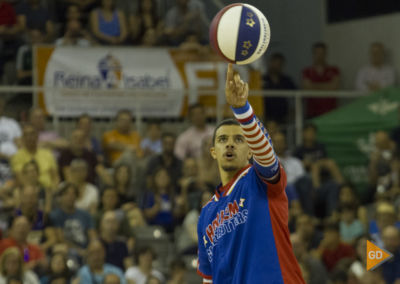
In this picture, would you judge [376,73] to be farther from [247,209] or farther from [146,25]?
[247,209]

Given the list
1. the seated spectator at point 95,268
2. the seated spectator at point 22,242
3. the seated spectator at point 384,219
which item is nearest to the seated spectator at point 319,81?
the seated spectator at point 384,219

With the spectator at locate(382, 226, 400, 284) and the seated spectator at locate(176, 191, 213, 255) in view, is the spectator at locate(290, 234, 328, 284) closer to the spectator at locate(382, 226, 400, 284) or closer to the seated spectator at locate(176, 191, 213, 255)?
the spectator at locate(382, 226, 400, 284)

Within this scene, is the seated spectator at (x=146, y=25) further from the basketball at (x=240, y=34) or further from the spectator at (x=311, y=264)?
the basketball at (x=240, y=34)

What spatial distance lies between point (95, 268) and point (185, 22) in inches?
248

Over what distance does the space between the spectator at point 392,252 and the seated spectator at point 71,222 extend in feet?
12.7

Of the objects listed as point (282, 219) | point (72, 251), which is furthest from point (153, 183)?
point (282, 219)

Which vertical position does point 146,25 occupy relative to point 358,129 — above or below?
above

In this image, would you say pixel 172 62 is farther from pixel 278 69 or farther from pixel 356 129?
pixel 356 129

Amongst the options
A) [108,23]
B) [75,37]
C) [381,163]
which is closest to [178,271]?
[381,163]

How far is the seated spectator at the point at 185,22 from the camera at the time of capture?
1675 cm

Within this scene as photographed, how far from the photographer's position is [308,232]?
13.7 m

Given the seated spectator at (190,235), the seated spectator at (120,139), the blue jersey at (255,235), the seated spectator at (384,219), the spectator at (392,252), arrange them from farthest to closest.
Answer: the seated spectator at (120,139), the seated spectator at (190,235), the seated spectator at (384,219), the spectator at (392,252), the blue jersey at (255,235)

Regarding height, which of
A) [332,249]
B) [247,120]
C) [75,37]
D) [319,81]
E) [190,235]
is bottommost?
[332,249]

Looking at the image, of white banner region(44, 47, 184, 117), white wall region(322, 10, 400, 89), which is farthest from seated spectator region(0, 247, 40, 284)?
white wall region(322, 10, 400, 89)
